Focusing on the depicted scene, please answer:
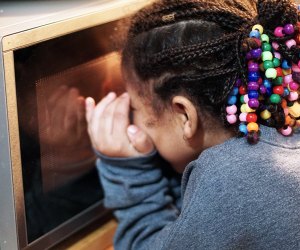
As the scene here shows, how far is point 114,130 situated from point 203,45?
0.72 ft

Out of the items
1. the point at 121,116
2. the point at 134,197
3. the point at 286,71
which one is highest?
the point at 286,71

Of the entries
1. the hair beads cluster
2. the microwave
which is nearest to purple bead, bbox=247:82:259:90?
the hair beads cluster

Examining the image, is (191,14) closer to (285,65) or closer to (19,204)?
(285,65)

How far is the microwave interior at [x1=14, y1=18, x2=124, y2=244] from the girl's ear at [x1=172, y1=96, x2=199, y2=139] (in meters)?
0.14

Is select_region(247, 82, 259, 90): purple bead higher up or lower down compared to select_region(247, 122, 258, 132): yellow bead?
higher up

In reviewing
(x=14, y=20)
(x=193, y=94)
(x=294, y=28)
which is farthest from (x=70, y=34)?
(x=294, y=28)

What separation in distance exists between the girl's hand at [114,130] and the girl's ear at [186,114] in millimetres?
97

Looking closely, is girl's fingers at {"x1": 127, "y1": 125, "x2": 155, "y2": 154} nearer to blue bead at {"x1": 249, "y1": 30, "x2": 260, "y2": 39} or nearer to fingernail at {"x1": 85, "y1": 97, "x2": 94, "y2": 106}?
fingernail at {"x1": 85, "y1": 97, "x2": 94, "y2": 106}

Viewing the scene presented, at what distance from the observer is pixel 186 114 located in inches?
25.8

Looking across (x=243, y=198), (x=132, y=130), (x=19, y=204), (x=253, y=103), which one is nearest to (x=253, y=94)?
(x=253, y=103)

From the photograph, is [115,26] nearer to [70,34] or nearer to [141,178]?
[70,34]

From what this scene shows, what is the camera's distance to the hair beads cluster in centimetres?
58

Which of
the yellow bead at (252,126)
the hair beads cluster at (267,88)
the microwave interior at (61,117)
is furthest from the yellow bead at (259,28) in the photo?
the microwave interior at (61,117)

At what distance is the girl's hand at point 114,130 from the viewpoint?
0.75 m
